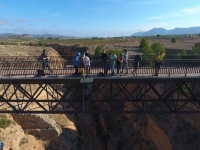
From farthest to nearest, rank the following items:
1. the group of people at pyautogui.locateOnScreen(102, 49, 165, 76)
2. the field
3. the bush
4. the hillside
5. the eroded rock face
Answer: the field
the eroded rock face
the hillside
the bush
the group of people at pyautogui.locateOnScreen(102, 49, 165, 76)

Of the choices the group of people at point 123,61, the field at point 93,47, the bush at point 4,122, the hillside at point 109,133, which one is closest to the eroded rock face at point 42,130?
the hillside at point 109,133

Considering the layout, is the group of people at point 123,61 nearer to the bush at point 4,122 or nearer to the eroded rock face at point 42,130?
the eroded rock face at point 42,130

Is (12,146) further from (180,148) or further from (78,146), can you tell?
(180,148)

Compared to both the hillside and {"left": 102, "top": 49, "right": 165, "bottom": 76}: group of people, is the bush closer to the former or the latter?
the hillside

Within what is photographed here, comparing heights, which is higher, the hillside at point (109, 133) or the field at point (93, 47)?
the field at point (93, 47)

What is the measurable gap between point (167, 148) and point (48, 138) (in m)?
13.5

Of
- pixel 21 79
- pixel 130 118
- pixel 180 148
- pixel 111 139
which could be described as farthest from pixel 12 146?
pixel 180 148

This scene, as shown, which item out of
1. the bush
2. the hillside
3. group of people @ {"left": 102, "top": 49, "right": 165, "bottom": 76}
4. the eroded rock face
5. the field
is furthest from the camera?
the field

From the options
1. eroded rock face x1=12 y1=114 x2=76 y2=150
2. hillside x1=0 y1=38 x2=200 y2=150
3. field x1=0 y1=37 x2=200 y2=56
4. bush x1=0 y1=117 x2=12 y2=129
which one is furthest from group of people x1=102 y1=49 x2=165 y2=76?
field x1=0 y1=37 x2=200 y2=56

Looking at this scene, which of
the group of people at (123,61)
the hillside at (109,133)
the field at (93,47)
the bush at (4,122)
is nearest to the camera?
the group of people at (123,61)

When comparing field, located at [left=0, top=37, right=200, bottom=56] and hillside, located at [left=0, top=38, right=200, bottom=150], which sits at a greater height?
field, located at [left=0, top=37, right=200, bottom=56]

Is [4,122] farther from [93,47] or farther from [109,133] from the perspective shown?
[93,47]

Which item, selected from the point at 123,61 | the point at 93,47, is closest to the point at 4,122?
the point at 123,61

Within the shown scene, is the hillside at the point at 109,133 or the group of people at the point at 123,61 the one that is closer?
the group of people at the point at 123,61
